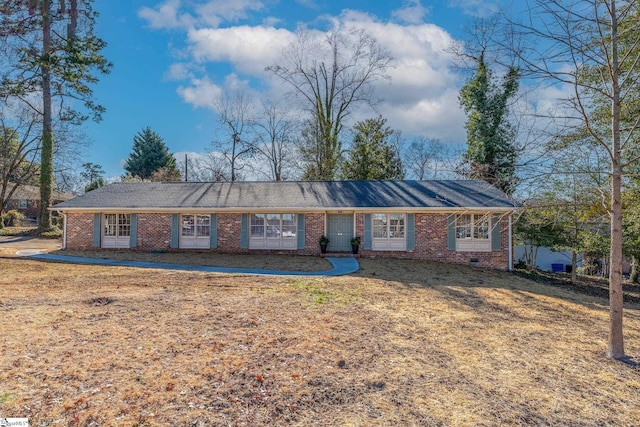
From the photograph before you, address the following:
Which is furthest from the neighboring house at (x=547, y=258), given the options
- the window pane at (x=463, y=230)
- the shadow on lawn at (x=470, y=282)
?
the window pane at (x=463, y=230)

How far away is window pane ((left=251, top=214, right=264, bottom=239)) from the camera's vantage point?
15922 mm

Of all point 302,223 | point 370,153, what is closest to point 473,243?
point 302,223

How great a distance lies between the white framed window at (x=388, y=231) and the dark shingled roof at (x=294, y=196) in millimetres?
560

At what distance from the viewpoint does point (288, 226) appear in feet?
52.1

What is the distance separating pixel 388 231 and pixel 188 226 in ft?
29.5

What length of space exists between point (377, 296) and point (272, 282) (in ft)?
9.75

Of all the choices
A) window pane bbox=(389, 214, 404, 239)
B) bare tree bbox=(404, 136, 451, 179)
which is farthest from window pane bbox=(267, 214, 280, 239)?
bare tree bbox=(404, 136, 451, 179)

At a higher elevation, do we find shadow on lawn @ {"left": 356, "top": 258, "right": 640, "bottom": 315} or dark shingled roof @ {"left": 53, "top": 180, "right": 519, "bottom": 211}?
dark shingled roof @ {"left": 53, "top": 180, "right": 519, "bottom": 211}

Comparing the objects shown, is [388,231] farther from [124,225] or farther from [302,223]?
[124,225]

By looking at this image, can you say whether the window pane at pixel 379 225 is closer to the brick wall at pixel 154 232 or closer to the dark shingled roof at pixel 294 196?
the dark shingled roof at pixel 294 196

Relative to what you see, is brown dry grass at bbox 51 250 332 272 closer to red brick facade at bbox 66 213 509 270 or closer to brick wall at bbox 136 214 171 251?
brick wall at bbox 136 214 171 251

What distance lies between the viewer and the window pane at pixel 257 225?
15922 mm

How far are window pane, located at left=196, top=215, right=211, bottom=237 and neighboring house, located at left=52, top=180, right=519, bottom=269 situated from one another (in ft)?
0.15

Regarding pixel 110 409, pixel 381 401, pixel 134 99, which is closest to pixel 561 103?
pixel 381 401
